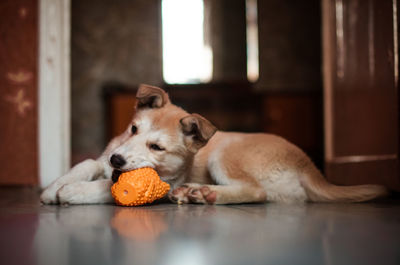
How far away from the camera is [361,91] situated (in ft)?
11.5

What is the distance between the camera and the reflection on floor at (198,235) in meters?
1.19

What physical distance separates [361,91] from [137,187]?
2.34m

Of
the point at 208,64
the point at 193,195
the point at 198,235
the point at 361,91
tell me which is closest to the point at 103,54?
the point at 208,64

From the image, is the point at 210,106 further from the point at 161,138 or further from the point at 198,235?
the point at 198,235

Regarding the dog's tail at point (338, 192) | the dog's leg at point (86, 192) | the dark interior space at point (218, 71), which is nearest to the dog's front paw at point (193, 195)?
the dog's leg at point (86, 192)

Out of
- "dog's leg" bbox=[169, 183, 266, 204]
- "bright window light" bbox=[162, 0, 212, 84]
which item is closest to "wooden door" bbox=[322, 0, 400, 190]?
"dog's leg" bbox=[169, 183, 266, 204]

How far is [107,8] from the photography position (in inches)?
309

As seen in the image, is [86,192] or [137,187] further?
[86,192]

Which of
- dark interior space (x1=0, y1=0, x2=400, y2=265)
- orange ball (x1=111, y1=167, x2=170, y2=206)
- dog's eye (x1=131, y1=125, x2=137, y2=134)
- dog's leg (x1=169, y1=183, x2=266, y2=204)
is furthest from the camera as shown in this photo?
dog's eye (x1=131, y1=125, x2=137, y2=134)

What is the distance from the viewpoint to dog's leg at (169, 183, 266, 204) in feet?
7.36

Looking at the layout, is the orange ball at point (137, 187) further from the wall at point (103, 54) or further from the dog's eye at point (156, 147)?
the wall at point (103, 54)

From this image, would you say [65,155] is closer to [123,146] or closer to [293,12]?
[123,146]

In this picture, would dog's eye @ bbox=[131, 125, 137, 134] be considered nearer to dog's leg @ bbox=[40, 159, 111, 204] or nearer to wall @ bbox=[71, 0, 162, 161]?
dog's leg @ bbox=[40, 159, 111, 204]

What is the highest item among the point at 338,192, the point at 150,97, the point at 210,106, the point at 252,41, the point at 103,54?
the point at 252,41
